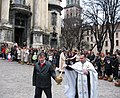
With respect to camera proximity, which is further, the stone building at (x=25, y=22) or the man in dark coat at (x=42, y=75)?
the stone building at (x=25, y=22)

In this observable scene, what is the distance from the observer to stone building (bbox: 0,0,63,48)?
32.2m

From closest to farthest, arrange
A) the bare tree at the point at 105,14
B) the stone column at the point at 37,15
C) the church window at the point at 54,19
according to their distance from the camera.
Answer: the bare tree at the point at 105,14, the stone column at the point at 37,15, the church window at the point at 54,19

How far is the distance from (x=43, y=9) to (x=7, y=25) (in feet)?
34.5

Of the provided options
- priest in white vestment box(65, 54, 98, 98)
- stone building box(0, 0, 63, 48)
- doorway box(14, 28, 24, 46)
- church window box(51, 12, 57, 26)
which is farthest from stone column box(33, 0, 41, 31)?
priest in white vestment box(65, 54, 98, 98)

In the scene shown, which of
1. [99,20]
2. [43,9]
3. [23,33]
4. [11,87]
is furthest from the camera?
[43,9]

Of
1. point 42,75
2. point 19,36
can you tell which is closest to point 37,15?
point 19,36

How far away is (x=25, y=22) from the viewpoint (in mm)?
37781

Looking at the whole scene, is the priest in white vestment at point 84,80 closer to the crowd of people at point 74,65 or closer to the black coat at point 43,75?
the crowd of people at point 74,65

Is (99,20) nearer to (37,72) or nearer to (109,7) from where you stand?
(109,7)

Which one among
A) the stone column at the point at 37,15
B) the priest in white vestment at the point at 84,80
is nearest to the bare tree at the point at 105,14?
the stone column at the point at 37,15

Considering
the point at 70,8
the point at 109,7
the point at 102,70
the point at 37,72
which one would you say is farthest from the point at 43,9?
the point at 70,8

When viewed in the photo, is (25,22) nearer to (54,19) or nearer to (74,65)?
(54,19)

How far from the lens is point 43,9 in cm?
4066

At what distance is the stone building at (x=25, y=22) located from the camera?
106ft
